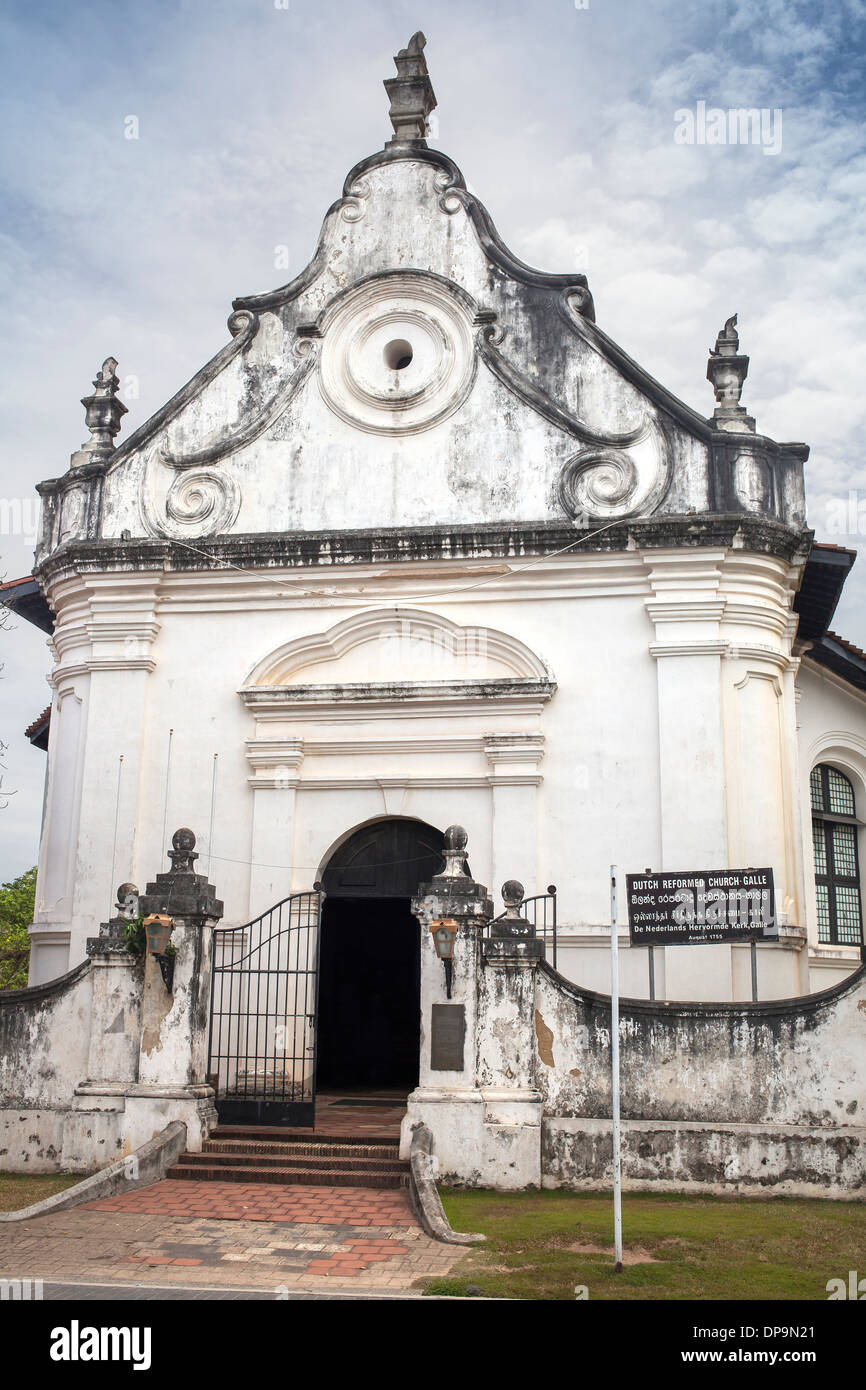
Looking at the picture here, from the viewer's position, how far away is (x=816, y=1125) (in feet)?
37.6

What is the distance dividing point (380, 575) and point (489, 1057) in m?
6.55

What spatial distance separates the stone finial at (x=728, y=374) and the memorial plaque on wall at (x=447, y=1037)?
812 centimetres

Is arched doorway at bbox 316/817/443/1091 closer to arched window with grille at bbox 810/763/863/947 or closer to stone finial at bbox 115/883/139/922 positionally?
stone finial at bbox 115/883/139/922

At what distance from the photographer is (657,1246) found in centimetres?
939

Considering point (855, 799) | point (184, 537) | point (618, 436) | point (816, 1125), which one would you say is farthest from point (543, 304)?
point (816, 1125)

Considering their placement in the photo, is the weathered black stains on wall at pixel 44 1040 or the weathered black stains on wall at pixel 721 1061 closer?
the weathered black stains on wall at pixel 721 1061

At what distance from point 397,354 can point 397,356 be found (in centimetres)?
3

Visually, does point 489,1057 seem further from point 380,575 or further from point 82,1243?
point 380,575

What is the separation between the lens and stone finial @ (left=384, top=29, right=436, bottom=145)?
18.2 metres

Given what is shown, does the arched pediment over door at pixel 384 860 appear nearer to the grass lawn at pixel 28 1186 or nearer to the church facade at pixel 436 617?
the church facade at pixel 436 617

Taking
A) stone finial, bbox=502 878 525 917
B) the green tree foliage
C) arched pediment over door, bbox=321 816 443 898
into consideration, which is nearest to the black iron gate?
arched pediment over door, bbox=321 816 443 898

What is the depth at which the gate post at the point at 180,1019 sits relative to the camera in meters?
12.5

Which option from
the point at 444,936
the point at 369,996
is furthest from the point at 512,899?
the point at 369,996

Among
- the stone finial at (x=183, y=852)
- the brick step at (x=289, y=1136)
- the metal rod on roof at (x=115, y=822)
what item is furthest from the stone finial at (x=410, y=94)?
the brick step at (x=289, y=1136)
